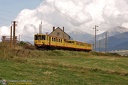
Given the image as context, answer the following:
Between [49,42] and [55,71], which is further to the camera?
[49,42]

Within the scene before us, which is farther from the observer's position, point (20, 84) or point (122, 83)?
point (122, 83)

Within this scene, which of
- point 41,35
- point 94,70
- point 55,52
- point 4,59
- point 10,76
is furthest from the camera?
point 41,35

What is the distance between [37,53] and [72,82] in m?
27.1

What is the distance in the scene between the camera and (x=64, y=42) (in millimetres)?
73500

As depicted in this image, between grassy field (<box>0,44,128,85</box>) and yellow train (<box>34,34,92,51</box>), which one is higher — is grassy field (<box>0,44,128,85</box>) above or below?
below

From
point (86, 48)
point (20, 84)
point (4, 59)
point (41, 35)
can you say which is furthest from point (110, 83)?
point (86, 48)

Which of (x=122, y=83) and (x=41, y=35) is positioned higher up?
(x=41, y=35)

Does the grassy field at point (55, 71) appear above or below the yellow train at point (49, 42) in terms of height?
below

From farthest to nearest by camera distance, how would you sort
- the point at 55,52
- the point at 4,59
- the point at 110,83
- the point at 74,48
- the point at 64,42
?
the point at 74,48 < the point at 64,42 < the point at 55,52 < the point at 4,59 < the point at 110,83

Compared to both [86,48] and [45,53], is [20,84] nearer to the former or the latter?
[45,53]

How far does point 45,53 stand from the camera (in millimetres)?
52250

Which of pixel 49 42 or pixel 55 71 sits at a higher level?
pixel 49 42

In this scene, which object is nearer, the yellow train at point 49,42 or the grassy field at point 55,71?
the grassy field at point 55,71

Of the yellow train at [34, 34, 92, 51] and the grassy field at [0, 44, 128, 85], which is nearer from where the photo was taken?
the grassy field at [0, 44, 128, 85]
